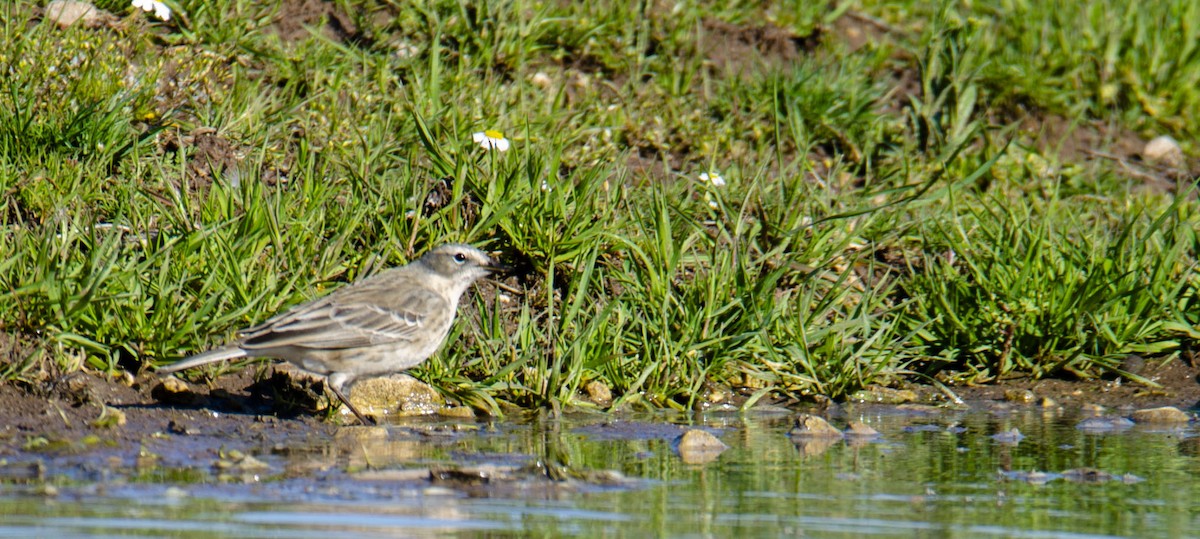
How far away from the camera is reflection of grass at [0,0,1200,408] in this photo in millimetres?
7461

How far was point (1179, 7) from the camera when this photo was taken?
11.3 m

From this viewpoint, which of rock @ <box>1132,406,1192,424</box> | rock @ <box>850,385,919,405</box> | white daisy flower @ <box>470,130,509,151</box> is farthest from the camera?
white daisy flower @ <box>470,130,509,151</box>

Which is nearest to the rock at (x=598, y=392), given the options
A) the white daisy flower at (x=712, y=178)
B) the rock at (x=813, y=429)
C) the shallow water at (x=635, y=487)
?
the shallow water at (x=635, y=487)

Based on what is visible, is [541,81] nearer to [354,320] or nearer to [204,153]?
[204,153]

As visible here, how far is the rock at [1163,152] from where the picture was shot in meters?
10.8

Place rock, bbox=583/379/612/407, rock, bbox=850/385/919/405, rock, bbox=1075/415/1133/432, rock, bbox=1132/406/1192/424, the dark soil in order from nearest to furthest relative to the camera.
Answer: the dark soil → rock, bbox=1075/415/1133/432 → rock, bbox=1132/406/1192/424 → rock, bbox=583/379/612/407 → rock, bbox=850/385/919/405

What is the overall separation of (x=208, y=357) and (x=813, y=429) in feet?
8.67

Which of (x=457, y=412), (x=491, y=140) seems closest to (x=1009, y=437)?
(x=457, y=412)

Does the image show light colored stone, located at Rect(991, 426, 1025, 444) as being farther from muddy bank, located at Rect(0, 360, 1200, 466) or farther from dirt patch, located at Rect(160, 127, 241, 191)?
dirt patch, located at Rect(160, 127, 241, 191)

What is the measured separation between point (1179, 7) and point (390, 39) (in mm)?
5707

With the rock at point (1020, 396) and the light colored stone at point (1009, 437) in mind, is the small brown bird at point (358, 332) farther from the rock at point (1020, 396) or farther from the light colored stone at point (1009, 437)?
the rock at point (1020, 396)

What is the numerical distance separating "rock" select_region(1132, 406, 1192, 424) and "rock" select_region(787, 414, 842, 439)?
1.60 m

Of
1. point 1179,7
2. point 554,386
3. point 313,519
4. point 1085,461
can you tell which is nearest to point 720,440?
point 554,386

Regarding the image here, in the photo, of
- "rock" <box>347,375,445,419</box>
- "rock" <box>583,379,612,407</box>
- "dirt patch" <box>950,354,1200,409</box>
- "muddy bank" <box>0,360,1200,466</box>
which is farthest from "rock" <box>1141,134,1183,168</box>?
"rock" <box>347,375,445,419</box>
